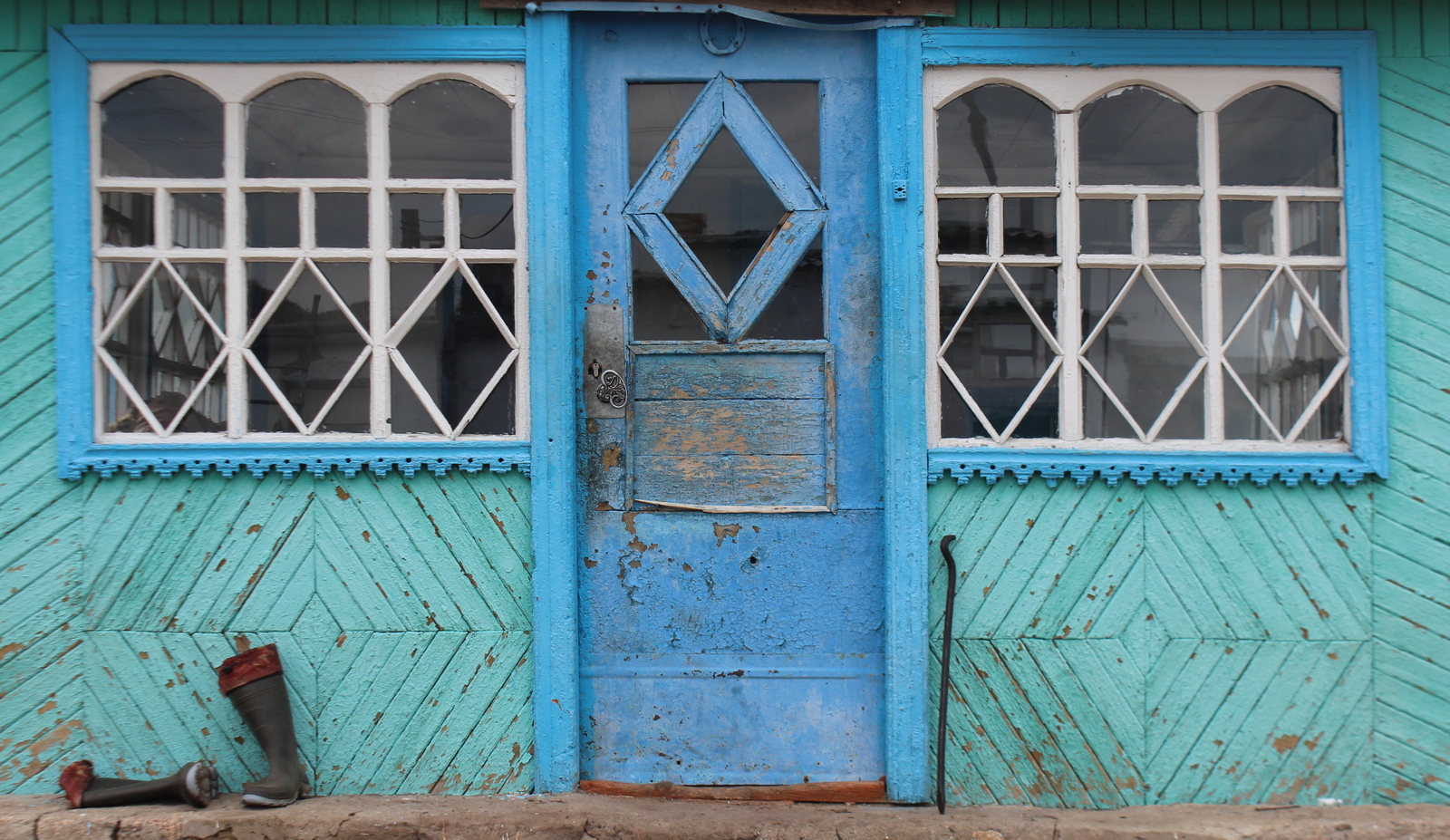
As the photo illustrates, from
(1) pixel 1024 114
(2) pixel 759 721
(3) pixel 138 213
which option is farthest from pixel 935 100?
(3) pixel 138 213

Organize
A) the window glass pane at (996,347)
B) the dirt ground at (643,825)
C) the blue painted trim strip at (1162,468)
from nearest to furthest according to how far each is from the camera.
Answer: the dirt ground at (643,825)
the blue painted trim strip at (1162,468)
the window glass pane at (996,347)

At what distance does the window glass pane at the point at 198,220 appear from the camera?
3213mm

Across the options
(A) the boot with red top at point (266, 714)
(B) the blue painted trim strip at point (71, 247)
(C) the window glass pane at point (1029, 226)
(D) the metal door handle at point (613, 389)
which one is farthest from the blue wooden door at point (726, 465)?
(B) the blue painted trim strip at point (71, 247)

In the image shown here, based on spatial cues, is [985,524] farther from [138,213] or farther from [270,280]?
[138,213]

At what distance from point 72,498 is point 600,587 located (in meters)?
2.12

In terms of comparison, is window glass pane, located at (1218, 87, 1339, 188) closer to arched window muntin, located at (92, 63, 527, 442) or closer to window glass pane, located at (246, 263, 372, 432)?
arched window muntin, located at (92, 63, 527, 442)

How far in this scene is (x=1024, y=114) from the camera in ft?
10.6

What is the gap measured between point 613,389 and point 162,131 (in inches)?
83.8

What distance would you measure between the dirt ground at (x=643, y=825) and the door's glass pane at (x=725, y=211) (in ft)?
6.88

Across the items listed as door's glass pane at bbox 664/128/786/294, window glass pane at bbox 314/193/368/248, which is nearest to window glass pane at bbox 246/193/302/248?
window glass pane at bbox 314/193/368/248

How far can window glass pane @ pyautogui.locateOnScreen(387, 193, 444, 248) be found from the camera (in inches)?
126

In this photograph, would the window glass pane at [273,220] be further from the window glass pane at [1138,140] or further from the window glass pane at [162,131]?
the window glass pane at [1138,140]

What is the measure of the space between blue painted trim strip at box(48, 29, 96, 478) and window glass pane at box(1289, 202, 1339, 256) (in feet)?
16.0

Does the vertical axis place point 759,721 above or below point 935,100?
below
